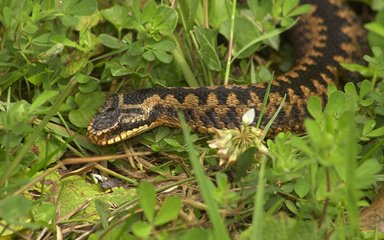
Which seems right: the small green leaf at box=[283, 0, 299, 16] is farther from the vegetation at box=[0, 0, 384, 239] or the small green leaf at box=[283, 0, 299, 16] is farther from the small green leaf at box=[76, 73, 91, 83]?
the small green leaf at box=[76, 73, 91, 83]

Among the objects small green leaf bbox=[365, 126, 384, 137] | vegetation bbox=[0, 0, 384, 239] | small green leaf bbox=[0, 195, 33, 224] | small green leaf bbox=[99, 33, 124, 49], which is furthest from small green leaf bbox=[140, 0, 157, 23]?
small green leaf bbox=[0, 195, 33, 224]

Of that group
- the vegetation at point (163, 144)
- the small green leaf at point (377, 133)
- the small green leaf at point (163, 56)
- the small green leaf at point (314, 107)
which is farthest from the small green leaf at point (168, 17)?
the small green leaf at point (377, 133)

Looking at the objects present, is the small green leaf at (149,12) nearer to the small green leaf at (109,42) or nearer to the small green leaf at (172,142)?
the small green leaf at (109,42)

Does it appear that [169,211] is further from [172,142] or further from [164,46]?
[164,46]

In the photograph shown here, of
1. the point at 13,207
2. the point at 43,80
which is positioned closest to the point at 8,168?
the point at 13,207

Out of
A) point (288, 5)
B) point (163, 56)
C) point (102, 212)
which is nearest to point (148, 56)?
point (163, 56)

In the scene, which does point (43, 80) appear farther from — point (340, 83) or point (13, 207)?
point (340, 83)

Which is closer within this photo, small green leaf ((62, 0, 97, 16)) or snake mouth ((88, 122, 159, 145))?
small green leaf ((62, 0, 97, 16))
